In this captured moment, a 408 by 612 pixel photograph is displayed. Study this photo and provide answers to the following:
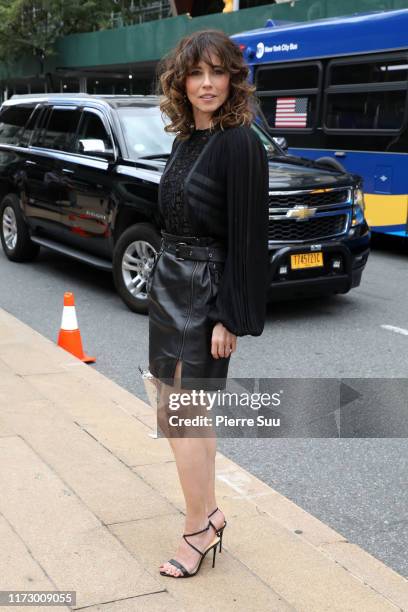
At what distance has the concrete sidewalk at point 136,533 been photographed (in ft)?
9.57

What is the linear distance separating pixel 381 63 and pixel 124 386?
723cm

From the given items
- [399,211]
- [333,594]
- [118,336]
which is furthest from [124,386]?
[399,211]

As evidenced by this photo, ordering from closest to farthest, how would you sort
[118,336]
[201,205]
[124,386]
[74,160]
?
[201,205], [124,386], [118,336], [74,160]

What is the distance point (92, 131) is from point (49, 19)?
85.5ft

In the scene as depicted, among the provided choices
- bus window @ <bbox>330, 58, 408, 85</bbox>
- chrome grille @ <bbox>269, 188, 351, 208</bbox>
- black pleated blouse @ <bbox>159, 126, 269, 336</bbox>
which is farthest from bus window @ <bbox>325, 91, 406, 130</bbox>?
black pleated blouse @ <bbox>159, 126, 269, 336</bbox>

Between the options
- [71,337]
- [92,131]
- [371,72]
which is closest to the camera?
[71,337]

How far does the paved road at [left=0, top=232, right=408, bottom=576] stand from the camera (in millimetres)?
3986

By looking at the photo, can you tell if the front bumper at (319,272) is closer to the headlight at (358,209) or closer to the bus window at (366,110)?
the headlight at (358,209)

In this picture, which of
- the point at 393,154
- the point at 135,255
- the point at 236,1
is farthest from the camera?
the point at 236,1

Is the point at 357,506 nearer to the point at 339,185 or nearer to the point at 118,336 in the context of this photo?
the point at 118,336

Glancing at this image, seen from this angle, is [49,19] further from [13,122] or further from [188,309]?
[188,309]

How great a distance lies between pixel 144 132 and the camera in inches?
329

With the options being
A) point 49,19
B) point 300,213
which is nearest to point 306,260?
point 300,213

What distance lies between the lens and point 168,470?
13.3 feet
